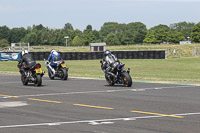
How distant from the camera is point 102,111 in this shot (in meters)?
11.6

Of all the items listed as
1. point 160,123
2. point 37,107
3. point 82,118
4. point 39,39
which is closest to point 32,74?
point 37,107

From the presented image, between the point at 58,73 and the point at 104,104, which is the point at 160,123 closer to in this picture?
the point at 104,104

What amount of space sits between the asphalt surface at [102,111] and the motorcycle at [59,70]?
6291 mm

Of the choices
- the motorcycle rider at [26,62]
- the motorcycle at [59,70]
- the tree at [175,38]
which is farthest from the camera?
the tree at [175,38]

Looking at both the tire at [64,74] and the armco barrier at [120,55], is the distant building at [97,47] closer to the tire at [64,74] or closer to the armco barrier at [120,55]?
the armco barrier at [120,55]

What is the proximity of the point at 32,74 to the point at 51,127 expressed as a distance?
1102 cm

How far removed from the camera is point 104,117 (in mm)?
10570

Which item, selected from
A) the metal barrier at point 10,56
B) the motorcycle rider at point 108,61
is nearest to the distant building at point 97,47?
the metal barrier at point 10,56

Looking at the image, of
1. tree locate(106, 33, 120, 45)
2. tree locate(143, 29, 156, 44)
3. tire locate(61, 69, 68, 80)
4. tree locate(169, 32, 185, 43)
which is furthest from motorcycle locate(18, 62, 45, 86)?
tree locate(106, 33, 120, 45)

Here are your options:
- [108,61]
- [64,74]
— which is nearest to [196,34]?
[64,74]

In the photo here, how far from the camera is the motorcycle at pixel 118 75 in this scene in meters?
18.8

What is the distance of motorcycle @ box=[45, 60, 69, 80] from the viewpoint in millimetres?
23842

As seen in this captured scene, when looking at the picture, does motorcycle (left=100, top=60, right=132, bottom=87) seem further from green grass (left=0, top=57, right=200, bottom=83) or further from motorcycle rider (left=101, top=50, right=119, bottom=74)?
green grass (left=0, top=57, right=200, bottom=83)

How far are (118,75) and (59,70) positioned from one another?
586cm
